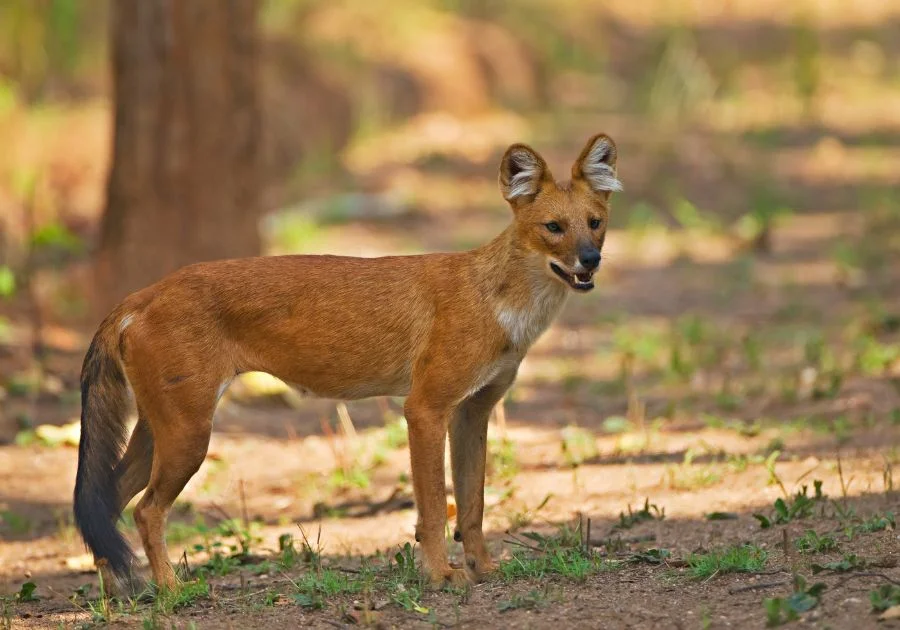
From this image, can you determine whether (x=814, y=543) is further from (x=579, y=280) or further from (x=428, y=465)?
(x=428, y=465)

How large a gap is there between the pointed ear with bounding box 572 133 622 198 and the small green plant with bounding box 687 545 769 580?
1769 millimetres

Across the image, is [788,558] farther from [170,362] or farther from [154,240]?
[154,240]

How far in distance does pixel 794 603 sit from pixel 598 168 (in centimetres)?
229

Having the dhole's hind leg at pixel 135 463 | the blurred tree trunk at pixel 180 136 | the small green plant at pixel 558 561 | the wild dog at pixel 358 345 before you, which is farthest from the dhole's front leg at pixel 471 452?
the blurred tree trunk at pixel 180 136

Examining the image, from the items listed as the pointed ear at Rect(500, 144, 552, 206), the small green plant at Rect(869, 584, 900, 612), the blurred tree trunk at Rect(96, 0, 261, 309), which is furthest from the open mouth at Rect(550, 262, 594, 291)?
the blurred tree trunk at Rect(96, 0, 261, 309)

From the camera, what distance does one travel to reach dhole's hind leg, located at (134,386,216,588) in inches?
232

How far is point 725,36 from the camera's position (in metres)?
25.0

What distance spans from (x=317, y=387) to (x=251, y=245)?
4.11 metres

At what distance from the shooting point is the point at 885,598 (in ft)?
16.0

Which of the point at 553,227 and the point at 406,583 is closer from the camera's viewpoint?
the point at 406,583

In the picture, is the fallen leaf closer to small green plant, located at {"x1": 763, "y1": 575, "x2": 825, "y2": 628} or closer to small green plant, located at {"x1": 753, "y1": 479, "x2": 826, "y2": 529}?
small green plant, located at {"x1": 753, "y1": 479, "x2": 826, "y2": 529}

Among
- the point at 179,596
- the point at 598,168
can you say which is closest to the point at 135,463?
the point at 179,596

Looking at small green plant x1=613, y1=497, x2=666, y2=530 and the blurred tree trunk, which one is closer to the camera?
small green plant x1=613, y1=497, x2=666, y2=530

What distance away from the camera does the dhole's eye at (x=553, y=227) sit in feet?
20.2
